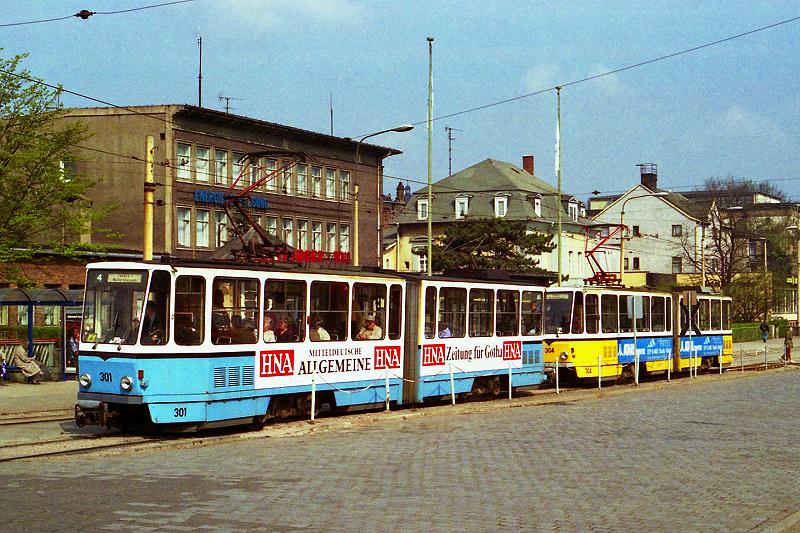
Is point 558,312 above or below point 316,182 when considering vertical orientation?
below

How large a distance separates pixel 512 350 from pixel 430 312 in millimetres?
4022

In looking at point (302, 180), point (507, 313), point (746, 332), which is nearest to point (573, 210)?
point (746, 332)

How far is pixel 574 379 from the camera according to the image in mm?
32906

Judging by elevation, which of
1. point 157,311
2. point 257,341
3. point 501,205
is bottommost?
point 257,341

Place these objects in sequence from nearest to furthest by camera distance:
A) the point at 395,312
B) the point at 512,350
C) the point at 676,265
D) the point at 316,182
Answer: the point at 395,312, the point at 512,350, the point at 316,182, the point at 676,265

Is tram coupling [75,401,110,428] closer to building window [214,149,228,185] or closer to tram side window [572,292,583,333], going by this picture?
tram side window [572,292,583,333]

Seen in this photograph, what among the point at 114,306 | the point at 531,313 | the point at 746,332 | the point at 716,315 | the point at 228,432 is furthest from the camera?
the point at 746,332

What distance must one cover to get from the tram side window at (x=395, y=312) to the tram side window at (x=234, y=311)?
13.9 feet

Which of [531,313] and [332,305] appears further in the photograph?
[531,313]

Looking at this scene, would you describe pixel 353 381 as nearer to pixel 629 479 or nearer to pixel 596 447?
pixel 596 447

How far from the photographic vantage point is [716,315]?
42.1 meters

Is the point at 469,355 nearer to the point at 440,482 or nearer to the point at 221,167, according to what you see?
the point at 440,482

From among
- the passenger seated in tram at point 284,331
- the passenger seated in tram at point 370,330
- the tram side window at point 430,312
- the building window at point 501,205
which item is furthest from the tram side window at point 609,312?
the building window at point 501,205

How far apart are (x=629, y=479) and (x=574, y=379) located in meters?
19.9
